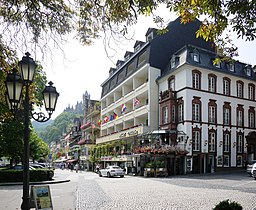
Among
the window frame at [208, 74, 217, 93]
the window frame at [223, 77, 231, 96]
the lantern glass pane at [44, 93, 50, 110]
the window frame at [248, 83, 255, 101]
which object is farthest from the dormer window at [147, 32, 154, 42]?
the lantern glass pane at [44, 93, 50, 110]

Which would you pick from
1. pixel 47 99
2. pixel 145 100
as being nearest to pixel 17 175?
pixel 47 99

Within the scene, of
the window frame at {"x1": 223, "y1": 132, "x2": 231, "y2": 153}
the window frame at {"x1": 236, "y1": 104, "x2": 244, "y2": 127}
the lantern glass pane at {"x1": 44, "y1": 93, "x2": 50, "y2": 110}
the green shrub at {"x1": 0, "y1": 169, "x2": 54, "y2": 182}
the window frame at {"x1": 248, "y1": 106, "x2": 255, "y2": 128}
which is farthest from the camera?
the window frame at {"x1": 248, "y1": 106, "x2": 255, "y2": 128}

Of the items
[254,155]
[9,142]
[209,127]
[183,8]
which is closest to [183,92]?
[209,127]

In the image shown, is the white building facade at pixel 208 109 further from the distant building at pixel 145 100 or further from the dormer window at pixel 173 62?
the distant building at pixel 145 100

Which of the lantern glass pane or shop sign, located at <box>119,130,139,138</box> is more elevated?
the lantern glass pane

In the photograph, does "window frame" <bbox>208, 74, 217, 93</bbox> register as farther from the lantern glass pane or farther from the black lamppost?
the black lamppost

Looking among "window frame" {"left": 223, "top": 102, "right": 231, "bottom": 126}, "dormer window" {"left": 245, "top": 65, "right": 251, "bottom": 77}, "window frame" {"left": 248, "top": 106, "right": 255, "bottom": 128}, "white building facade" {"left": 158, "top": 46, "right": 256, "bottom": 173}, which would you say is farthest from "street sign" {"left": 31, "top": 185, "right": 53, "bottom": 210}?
"dormer window" {"left": 245, "top": 65, "right": 251, "bottom": 77}

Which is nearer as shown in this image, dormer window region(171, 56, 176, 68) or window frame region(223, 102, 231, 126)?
dormer window region(171, 56, 176, 68)

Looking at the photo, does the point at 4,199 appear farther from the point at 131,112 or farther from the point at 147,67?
the point at 131,112

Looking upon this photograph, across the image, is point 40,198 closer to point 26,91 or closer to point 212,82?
point 26,91

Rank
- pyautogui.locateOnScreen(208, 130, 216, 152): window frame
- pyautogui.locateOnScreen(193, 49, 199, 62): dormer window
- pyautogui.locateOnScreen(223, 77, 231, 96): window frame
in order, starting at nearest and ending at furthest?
pyautogui.locateOnScreen(193, 49, 199, 62): dormer window
pyautogui.locateOnScreen(208, 130, 216, 152): window frame
pyautogui.locateOnScreen(223, 77, 231, 96): window frame

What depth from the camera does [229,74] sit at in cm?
4122

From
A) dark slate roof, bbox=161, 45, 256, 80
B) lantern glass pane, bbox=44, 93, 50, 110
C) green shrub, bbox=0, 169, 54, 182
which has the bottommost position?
green shrub, bbox=0, 169, 54, 182

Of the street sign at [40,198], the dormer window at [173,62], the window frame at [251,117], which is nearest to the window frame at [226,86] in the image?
the window frame at [251,117]
